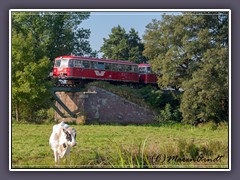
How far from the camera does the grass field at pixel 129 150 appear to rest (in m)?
7.58

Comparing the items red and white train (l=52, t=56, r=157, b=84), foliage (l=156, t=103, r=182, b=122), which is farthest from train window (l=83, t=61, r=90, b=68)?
foliage (l=156, t=103, r=182, b=122)

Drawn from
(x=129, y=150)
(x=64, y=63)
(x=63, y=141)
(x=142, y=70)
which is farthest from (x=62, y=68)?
(x=129, y=150)

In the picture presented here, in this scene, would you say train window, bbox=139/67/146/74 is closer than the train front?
No

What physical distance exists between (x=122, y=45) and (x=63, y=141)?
284 cm

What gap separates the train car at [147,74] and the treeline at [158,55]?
0.63ft

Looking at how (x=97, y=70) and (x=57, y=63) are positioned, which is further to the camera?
(x=97, y=70)

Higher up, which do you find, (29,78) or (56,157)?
(29,78)

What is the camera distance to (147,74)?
42.0ft

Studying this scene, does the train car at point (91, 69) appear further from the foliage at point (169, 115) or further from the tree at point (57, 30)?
the foliage at point (169, 115)

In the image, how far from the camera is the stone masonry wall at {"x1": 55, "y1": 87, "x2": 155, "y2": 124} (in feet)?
37.7

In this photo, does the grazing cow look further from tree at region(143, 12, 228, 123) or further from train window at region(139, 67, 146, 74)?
train window at region(139, 67, 146, 74)

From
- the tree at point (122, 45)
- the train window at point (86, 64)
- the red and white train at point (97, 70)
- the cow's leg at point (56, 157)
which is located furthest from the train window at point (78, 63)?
the cow's leg at point (56, 157)

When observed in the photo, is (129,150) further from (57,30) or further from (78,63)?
(78,63)
